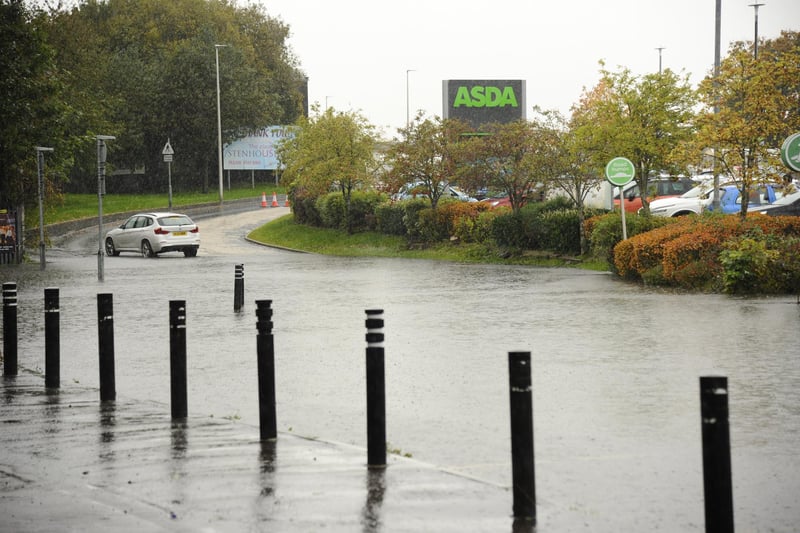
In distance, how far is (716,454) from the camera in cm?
455

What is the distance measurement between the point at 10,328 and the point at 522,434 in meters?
7.08

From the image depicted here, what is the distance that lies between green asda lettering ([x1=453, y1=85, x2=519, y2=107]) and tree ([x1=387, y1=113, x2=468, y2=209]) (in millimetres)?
14901

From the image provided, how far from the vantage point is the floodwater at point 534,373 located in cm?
678

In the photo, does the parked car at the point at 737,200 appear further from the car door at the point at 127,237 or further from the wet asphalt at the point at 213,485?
the wet asphalt at the point at 213,485

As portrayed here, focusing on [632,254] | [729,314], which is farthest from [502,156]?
[729,314]

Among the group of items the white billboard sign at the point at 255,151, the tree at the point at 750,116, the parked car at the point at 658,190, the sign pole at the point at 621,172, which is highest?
the white billboard sign at the point at 255,151

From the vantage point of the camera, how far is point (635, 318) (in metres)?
16.1

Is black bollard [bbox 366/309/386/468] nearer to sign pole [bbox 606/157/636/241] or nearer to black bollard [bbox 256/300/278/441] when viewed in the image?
black bollard [bbox 256/300/278/441]

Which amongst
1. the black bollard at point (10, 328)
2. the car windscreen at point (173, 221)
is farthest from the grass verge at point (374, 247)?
the black bollard at point (10, 328)

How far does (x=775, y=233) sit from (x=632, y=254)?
10.2 ft

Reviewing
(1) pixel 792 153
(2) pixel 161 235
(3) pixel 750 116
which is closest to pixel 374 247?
(2) pixel 161 235

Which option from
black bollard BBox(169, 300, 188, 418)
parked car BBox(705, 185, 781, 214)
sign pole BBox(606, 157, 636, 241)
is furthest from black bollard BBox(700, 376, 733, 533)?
parked car BBox(705, 185, 781, 214)

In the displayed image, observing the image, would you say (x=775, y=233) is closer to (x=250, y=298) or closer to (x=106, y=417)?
(x=250, y=298)

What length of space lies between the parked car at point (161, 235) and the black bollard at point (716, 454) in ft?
112
